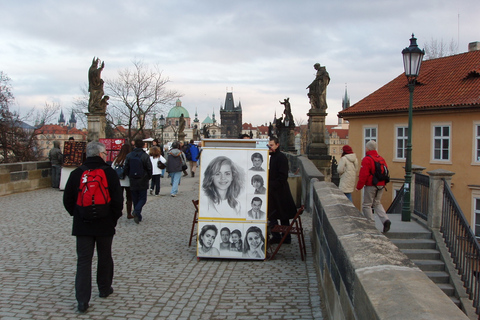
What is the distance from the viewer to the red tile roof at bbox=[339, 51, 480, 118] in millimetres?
28203

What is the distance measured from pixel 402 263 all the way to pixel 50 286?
421 centimetres

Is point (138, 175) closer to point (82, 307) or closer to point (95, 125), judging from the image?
point (82, 307)

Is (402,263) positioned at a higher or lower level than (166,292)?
higher

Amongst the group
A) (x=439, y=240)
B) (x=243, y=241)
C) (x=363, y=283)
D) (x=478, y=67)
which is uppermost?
(x=478, y=67)

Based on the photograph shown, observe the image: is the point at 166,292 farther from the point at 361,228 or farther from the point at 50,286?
the point at 361,228

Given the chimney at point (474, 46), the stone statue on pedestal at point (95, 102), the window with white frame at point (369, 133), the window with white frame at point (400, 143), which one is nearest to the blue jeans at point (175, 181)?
the stone statue on pedestal at point (95, 102)

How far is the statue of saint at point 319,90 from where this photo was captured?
851 inches

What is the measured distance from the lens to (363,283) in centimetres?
251

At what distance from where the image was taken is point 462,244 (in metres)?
9.84

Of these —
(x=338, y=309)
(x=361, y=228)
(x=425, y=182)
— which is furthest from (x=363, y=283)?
(x=425, y=182)

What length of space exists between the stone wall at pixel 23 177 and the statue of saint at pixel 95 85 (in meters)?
3.36

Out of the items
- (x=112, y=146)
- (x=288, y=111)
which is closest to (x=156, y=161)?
(x=112, y=146)

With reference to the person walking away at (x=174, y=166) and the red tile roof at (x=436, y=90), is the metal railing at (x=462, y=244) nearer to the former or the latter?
the person walking away at (x=174, y=166)

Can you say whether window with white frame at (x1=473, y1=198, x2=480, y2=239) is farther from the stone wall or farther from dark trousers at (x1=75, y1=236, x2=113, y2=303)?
dark trousers at (x1=75, y1=236, x2=113, y2=303)
